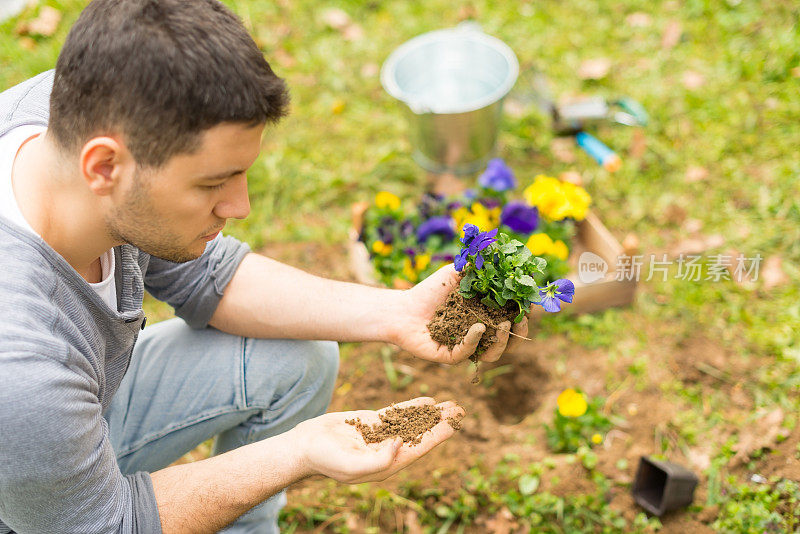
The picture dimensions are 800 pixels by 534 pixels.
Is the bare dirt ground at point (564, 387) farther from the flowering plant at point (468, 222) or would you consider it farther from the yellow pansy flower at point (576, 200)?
the yellow pansy flower at point (576, 200)

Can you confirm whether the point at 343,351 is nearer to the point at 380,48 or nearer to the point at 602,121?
the point at 602,121

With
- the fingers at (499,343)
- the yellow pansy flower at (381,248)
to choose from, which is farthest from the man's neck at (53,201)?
the yellow pansy flower at (381,248)

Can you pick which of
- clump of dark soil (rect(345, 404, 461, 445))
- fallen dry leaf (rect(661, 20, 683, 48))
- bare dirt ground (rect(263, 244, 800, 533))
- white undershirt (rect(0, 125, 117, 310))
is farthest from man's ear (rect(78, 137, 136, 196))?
fallen dry leaf (rect(661, 20, 683, 48))

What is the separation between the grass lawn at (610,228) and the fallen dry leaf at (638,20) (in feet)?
0.04

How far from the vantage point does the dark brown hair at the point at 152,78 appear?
135cm

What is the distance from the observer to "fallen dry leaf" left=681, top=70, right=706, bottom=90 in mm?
3850

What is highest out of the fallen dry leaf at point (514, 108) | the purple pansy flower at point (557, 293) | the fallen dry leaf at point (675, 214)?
the purple pansy flower at point (557, 293)

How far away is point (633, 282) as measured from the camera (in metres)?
2.92

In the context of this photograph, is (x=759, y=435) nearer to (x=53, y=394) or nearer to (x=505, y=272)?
(x=505, y=272)

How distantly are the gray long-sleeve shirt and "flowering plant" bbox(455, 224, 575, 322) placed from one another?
3.02 ft

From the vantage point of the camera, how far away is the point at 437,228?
2836 millimetres

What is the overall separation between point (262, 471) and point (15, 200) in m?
0.84

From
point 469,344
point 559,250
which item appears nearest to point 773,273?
point 559,250

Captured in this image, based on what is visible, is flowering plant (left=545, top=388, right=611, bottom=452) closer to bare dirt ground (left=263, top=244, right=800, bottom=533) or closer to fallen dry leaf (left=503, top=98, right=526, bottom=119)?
bare dirt ground (left=263, top=244, right=800, bottom=533)
